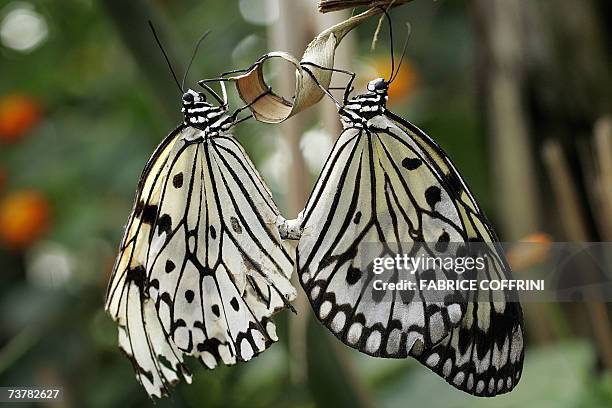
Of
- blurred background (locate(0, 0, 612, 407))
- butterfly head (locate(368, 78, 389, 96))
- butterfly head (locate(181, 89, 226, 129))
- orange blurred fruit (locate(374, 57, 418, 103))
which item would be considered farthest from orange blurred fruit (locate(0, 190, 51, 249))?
butterfly head (locate(368, 78, 389, 96))

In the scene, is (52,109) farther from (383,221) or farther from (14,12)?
(383,221)

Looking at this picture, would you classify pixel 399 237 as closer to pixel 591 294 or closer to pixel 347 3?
pixel 347 3

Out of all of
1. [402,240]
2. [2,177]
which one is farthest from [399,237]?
[2,177]

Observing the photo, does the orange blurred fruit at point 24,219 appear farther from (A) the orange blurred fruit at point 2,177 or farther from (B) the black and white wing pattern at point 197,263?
(B) the black and white wing pattern at point 197,263

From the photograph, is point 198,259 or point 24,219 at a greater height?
point 24,219

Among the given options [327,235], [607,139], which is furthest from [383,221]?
[607,139]

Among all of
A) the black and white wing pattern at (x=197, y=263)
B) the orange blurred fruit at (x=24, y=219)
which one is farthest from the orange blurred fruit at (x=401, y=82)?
the black and white wing pattern at (x=197, y=263)
